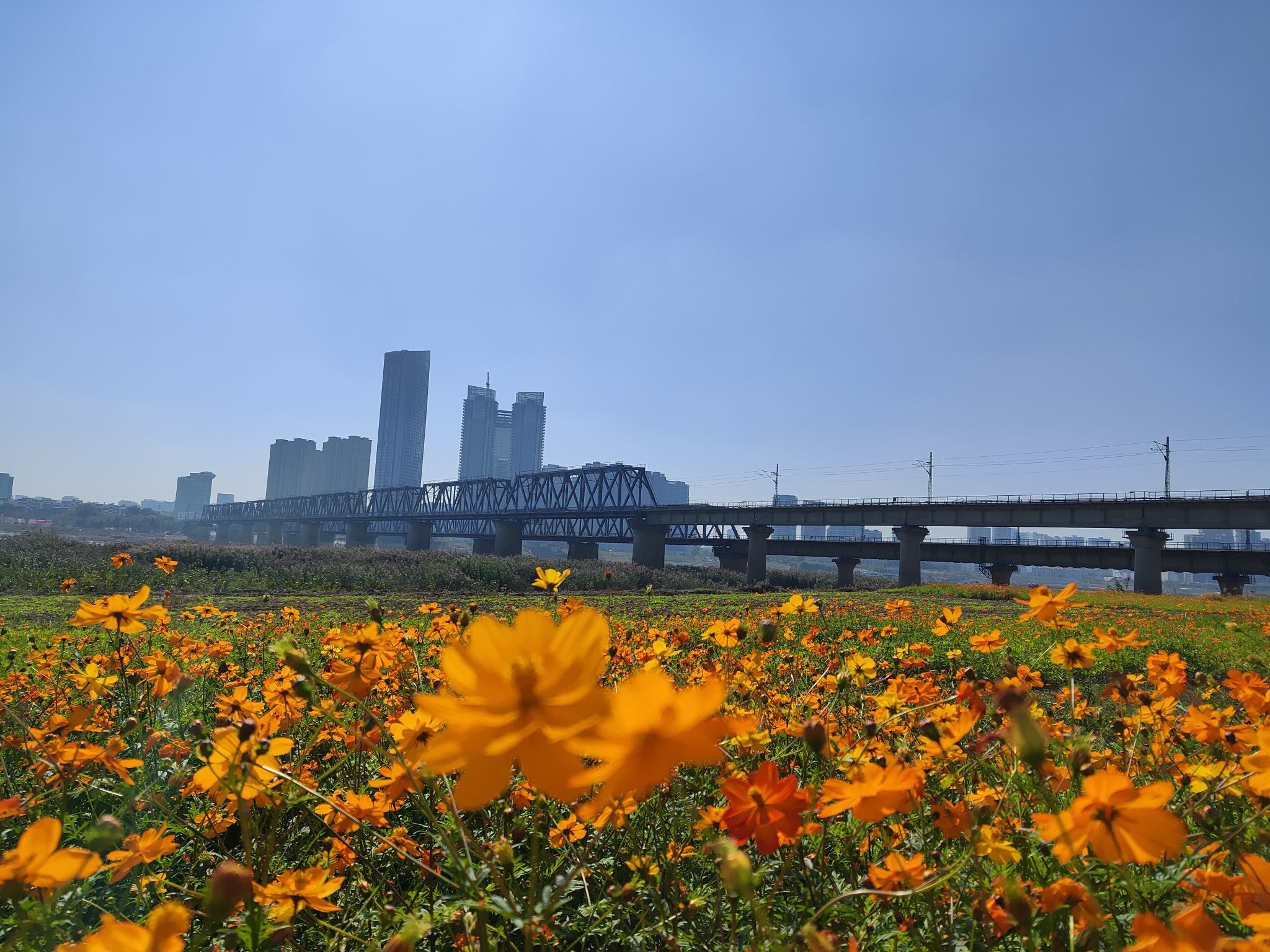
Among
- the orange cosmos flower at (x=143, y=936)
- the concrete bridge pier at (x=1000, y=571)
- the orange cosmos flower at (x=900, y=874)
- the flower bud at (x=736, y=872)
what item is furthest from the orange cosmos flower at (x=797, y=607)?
the concrete bridge pier at (x=1000, y=571)

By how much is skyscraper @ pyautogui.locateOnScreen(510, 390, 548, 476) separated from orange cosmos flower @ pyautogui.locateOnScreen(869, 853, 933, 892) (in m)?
178

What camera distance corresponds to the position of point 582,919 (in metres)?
1.25

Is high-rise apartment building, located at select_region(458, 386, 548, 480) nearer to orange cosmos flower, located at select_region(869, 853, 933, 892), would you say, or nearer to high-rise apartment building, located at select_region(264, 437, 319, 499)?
high-rise apartment building, located at select_region(264, 437, 319, 499)

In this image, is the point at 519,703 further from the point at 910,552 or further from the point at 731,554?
the point at 731,554

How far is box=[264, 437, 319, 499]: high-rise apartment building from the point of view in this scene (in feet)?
522

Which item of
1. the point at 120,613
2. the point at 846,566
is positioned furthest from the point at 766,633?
the point at 846,566

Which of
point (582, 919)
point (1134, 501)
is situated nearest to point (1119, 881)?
point (582, 919)

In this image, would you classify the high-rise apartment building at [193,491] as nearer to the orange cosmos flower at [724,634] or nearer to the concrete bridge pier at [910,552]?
the concrete bridge pier at [910,552]

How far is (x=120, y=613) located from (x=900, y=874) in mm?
1611

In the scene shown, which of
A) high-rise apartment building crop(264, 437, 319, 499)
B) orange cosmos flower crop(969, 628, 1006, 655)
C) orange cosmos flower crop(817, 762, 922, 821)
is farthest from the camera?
high-rise apartment building crop(264, 437, 319, 499)

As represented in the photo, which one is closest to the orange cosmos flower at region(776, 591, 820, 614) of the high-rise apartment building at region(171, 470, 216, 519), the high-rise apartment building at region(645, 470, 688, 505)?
the high-rise apartment building at region(645, 470, 688, 505)

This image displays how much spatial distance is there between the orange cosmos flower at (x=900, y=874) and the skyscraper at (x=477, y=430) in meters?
178

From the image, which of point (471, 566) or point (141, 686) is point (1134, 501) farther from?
point (141, 686)

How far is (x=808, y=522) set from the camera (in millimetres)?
35938
